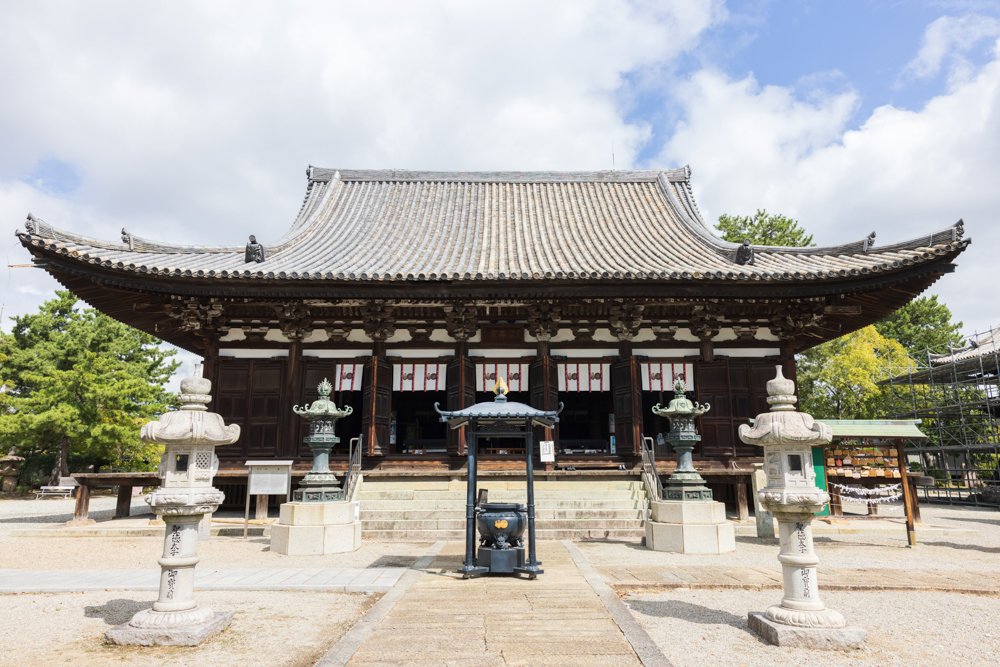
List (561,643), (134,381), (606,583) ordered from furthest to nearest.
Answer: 1. (134,381)
2. (606,583)
3. (561,643)

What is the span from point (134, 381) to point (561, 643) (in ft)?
81.2

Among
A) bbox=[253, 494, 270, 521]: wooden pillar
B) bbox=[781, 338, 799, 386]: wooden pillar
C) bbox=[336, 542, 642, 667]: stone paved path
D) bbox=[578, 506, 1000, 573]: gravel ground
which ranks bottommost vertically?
bbox=[578, 506, 1000, 573]: gravel ground

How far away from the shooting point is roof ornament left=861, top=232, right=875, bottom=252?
13.1 m

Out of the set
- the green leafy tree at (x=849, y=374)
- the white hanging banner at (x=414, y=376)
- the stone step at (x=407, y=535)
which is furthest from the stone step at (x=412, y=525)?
the green leafy tree at (x=849, y=374)

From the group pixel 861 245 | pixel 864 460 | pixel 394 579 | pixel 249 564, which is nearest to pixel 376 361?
pixel 249 564

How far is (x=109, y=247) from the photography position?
503 inches

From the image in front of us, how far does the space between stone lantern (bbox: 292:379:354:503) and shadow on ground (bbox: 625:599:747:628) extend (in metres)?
5.66

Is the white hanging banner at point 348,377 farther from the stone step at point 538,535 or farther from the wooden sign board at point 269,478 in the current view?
the stone step at point 538,535

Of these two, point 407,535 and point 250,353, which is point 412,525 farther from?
point 250,353

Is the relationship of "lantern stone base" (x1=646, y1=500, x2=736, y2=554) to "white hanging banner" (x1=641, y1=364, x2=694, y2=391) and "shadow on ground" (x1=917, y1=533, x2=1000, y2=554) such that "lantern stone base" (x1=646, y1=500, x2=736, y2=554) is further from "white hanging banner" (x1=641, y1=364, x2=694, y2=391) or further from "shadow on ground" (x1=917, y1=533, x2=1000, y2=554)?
"white hanging banner" (x1=641, y1=364, x2=694, y2=391)

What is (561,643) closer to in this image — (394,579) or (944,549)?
(394,579)

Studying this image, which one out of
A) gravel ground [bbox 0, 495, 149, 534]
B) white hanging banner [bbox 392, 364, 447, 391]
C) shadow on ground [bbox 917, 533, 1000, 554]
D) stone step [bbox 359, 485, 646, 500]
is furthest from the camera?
white hanging banner [bbox 392, 364, 447, 391]

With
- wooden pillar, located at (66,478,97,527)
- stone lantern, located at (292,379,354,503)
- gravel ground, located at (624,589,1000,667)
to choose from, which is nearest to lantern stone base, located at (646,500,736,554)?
gravel ground, located at (624,589,1000,667)

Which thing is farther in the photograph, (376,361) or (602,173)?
(602,173)
